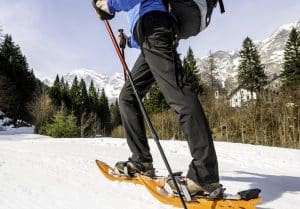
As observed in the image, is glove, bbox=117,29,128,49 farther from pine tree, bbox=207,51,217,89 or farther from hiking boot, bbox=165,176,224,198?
pine tree, bbox=207,51,217,89

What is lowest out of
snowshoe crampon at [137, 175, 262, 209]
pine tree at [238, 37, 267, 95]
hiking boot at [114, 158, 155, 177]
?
snowshoe crampon at [137, 175, 262, 209]

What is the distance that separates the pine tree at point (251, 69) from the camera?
59.1 metres

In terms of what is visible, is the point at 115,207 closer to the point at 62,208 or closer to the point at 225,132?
the point at 62,208

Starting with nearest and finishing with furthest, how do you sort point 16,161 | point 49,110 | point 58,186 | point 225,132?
1. point 58,186
2. point 16,161
3. point 225,132
4. point 49,110

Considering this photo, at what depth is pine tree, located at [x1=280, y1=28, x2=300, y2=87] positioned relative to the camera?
4781cm

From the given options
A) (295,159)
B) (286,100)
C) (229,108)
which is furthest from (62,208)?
(229,108)

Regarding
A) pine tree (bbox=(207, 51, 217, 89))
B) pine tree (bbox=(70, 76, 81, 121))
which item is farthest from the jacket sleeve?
pine tree (bbox=(70, 76, 81, 121))

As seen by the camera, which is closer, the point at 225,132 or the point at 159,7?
the point at 159,7

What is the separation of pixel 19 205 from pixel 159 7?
1555 mm

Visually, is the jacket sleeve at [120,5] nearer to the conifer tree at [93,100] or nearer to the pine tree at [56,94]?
the pine tree at [56,94]

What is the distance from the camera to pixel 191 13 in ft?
8.14

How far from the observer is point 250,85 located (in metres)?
59.4

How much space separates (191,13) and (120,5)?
1.62ft

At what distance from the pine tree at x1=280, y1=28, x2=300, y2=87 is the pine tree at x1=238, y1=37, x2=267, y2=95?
8.73 meters
